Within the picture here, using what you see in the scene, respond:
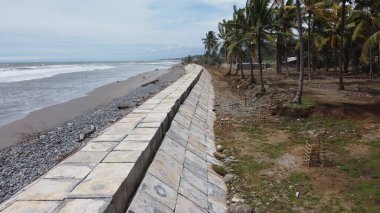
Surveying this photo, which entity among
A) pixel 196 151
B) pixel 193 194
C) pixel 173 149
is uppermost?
pixel 173 149

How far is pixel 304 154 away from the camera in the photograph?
488 inches

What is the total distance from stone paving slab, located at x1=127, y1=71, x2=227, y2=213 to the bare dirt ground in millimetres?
584

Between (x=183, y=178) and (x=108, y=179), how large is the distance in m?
3.00

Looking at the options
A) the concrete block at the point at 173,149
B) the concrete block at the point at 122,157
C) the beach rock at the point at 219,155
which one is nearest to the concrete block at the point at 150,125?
the concrete block at the point at 173,149

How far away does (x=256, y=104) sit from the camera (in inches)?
952

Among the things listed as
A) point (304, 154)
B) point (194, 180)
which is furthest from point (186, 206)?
point (304, 154)

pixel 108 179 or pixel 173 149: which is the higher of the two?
pixel 108 179

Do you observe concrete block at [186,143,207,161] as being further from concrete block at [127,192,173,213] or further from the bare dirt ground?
concrete block at [127,192,173,213]

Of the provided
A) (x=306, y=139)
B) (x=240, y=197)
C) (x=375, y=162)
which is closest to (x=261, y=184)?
(x=240, y=197)

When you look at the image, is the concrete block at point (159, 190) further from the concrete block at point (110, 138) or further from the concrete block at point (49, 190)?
the concrete block at point (110, 138)

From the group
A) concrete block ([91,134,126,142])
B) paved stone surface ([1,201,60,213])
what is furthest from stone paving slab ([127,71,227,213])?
paved stone surface ([1,201,60,213])

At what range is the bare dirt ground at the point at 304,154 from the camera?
894 centimetres

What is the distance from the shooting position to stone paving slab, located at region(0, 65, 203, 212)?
19.2ft

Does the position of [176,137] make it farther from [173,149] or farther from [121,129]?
[121,129]
